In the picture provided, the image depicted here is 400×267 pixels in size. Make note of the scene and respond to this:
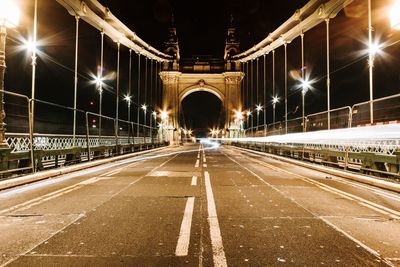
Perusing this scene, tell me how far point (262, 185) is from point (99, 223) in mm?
5314

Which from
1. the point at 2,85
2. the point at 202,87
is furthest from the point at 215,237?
the point at 202,87

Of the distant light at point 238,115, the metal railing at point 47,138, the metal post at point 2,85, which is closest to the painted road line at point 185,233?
the metal railing at point 47,138

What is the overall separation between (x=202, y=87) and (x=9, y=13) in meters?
65.6

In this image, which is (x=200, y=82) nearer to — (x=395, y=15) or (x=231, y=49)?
(x=231, y=49)

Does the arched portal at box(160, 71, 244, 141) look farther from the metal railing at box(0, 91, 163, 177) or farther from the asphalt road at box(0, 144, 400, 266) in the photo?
the asphalt road at box(0, 144, 400, 266)

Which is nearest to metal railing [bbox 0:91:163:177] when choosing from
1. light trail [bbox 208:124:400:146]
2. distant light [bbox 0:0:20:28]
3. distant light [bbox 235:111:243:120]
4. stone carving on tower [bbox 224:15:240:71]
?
distant light [bbox 0:0:20:28]

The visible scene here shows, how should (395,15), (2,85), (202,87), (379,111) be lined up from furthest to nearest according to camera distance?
(202,87) → (395,15) → (379,111) → (2,85)

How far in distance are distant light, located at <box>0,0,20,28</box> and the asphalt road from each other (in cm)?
475

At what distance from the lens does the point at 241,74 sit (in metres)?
73.4

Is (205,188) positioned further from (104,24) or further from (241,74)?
(241,74)

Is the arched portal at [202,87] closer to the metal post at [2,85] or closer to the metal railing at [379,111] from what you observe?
the metal railing at [379,111]

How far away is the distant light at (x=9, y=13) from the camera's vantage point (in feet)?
31.3

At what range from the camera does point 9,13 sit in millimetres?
9695

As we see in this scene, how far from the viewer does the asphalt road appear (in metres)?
3.83
